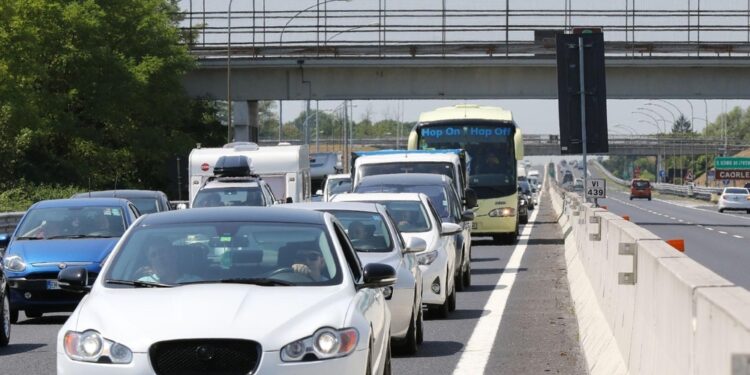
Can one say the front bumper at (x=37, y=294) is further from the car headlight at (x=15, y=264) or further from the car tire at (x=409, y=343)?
the car tire at (x=409, y=343)

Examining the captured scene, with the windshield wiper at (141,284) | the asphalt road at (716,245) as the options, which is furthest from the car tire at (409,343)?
the asphalt road at (716,245)

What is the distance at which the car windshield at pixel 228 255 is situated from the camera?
9344 mm

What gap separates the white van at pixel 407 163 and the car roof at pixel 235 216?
72.0 feet

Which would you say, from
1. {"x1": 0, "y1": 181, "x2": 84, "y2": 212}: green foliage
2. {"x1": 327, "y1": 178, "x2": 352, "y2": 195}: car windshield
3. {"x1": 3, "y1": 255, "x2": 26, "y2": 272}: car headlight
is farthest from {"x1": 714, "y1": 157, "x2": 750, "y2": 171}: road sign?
{"x1": 3, "y1": 255, "x2": 26, "y2": 272}: car headlight

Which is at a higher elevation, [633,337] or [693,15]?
[693,15]

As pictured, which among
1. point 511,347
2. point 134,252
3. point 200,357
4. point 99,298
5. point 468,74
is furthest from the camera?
point 468,74

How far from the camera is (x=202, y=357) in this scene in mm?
8078

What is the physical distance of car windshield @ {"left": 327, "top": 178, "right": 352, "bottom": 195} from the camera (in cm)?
3629

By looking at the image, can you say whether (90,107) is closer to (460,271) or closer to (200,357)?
(460,271)

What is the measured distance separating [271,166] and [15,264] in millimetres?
20808

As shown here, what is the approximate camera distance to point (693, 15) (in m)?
63.0

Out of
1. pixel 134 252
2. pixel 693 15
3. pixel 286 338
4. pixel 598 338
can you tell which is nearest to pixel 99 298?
pixel 134 252

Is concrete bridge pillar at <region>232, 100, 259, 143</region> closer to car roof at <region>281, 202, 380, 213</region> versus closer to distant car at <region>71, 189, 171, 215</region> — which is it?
distant car at <region>71, 189, 171, 215</region>

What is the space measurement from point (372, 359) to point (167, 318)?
4.17 ft
